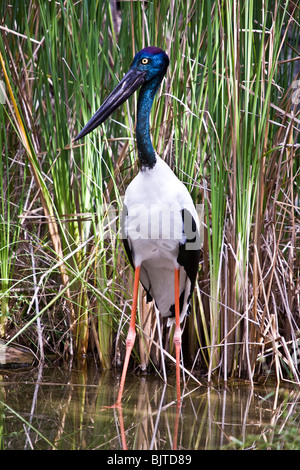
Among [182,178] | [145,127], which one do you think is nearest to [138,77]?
[145,127]

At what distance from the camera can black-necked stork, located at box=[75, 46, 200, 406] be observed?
384 centimetres

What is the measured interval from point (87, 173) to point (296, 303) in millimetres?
1624

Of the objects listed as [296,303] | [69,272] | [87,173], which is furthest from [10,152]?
[296,303]

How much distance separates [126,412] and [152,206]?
3.85 feet

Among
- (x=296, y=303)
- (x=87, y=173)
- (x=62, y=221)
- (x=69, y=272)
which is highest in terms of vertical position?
(x=87, y=173)

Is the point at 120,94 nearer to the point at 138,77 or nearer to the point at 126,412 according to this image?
the point at 138,77

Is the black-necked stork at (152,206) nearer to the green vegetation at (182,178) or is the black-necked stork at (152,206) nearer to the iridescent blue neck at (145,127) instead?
the iridescent blue neck at (145,127)

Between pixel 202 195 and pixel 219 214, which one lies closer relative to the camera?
pixel 219 214

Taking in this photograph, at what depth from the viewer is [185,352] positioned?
4.54 metres

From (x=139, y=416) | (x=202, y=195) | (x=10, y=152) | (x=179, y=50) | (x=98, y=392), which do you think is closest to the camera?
(x=139, y=416)

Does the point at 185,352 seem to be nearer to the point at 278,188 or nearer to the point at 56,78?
the point at 278,188

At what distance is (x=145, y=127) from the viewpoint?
387 cm

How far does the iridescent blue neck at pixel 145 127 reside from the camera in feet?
12.6

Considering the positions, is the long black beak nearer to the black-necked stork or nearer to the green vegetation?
the black-necked stork
